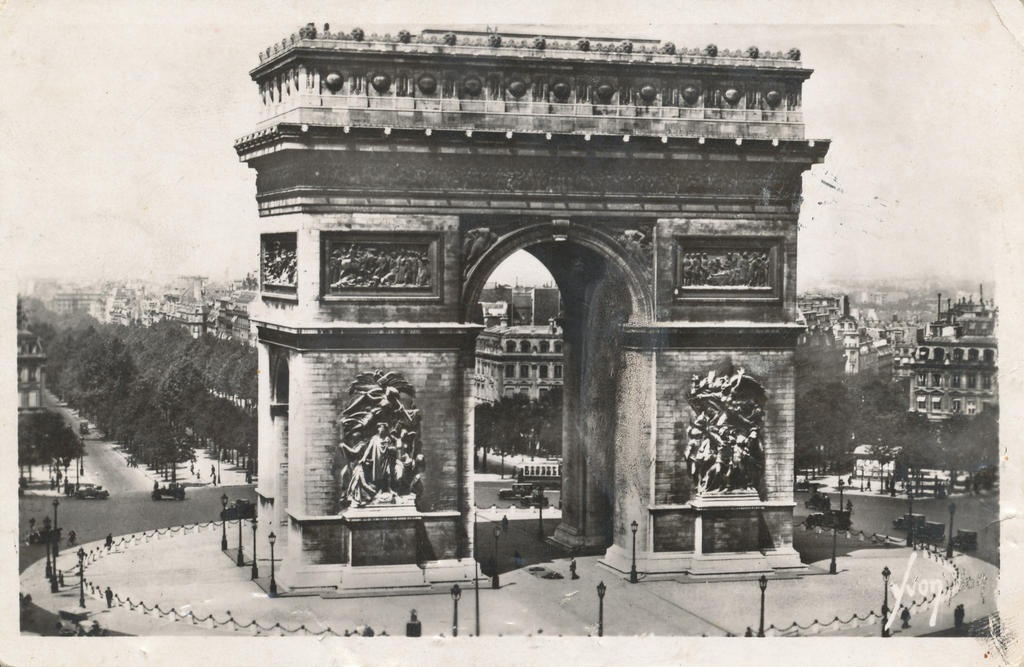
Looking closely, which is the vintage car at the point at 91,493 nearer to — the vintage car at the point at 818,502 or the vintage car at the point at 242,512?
the vintage car at the point at 242,512

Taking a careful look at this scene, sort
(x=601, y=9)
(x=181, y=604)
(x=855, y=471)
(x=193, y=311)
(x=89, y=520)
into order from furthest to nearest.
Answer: (x=855, y=471) → (x=193, y=311) → (x=89, y=520) → (x=181, y=604) → (x=601, y=9)

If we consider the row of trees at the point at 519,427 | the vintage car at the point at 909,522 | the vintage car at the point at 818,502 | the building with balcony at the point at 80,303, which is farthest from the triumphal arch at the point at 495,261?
the row of trees at the point at 519,427

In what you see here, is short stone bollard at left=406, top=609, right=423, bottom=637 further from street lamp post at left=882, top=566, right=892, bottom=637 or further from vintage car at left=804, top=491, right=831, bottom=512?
vintage car at left=804, top=491, right=831, bottom=512

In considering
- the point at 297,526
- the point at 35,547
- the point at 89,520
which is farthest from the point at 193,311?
the point at 297,526

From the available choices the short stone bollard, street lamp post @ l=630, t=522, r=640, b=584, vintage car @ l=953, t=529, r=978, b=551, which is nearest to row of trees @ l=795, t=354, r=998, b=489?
vintage car @ l=953, t=529, r=978, b=551

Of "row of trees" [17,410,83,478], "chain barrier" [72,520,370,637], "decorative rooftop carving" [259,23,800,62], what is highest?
"decorative rooftop carving" [259,23,800,62]

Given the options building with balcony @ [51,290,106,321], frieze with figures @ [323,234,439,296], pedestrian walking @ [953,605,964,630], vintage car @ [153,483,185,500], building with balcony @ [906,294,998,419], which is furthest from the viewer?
vintage car @ [153,483,185,500]

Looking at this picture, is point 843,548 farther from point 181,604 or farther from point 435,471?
point 181,604
